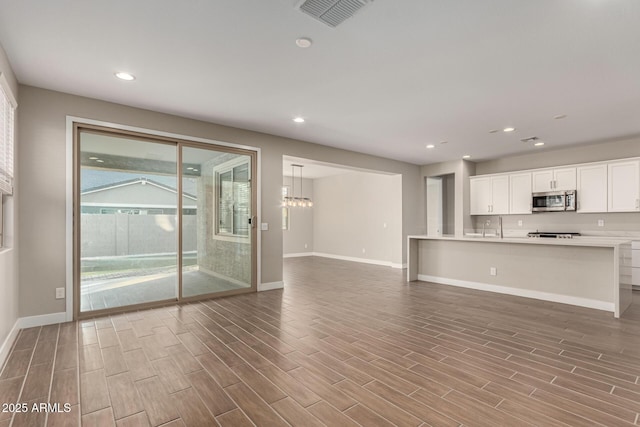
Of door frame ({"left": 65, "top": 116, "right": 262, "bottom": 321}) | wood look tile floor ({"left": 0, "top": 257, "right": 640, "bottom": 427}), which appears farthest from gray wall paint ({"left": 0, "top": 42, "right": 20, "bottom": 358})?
door frame ({"left": 65, "top": 116, "right": 262, "bottom": 321})

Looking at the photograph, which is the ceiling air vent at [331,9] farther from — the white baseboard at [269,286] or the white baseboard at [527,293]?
the white baseboard at [527,293]

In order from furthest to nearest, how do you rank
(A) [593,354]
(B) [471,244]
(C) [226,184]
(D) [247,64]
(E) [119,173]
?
(B) [471,244] → (C) [226,184] → (E) [119,173] → (D) [247,64] → (A) [593,354]

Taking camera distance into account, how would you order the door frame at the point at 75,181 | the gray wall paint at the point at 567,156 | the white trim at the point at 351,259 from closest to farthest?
the door frame at the point at 75,181 → the gray wall paint at the point at 567,156 → the white trim at the point at 351,259

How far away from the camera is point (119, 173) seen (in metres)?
4.24

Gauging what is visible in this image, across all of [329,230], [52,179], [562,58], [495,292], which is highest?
[562,58]

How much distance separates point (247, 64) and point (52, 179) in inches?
107

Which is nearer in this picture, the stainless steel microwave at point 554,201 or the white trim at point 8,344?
the white trim at point 8,344

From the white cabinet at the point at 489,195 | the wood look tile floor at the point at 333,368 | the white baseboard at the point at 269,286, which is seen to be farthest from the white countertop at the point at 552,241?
the white baseboard at the point at 269,286

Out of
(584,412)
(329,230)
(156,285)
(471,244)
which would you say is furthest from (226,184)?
(329,230)

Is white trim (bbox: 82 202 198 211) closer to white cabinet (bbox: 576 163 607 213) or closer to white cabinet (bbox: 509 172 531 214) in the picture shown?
white cabinet (bbox: 509 172 531 214)

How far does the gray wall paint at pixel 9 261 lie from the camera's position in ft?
9.14

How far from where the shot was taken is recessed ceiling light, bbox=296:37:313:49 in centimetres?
262

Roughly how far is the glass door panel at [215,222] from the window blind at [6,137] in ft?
6.13

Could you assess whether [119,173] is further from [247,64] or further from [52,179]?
[247,64]
